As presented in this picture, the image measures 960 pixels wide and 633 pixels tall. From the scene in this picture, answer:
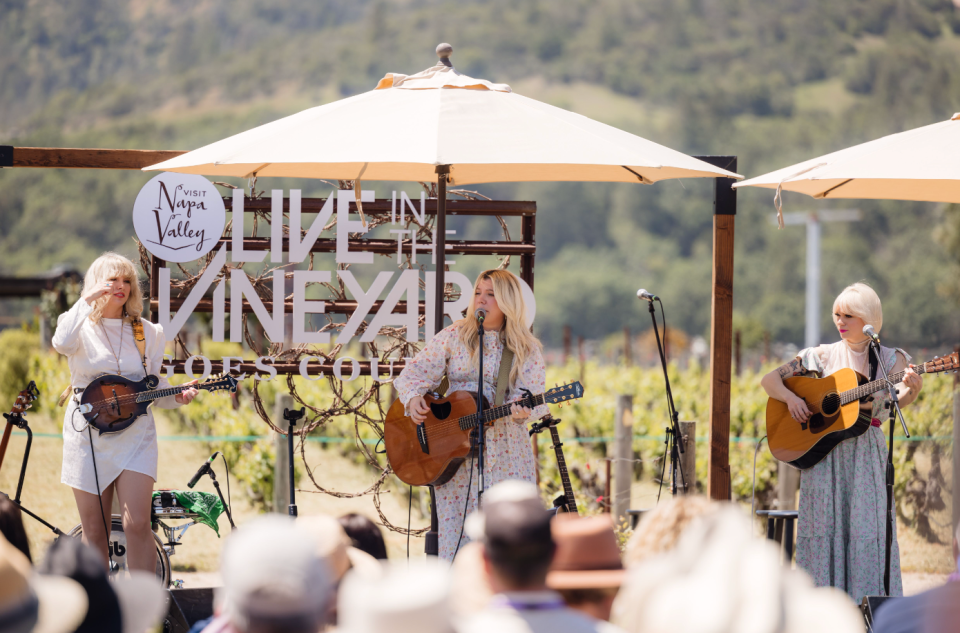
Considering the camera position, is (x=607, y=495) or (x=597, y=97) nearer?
(x=607, y=495)

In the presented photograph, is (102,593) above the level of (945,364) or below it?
below

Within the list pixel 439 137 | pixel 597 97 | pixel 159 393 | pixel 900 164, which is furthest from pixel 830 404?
pixel 597 97

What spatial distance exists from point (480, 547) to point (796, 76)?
407ft

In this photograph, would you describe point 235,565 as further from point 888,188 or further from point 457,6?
point 457,6

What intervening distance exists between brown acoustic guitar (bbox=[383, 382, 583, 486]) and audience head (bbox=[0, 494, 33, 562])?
2105 mm

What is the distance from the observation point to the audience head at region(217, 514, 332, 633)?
2.14 metres

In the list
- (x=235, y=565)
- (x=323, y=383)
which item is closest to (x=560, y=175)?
(x=235, y=565)

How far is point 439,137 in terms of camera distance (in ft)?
13.7

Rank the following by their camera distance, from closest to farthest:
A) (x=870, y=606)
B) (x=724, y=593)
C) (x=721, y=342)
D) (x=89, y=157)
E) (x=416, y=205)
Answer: (x=724, y=593), (x=870, y=606), (x=721, y=342), (x=89, y=157), (x=416, y=205)

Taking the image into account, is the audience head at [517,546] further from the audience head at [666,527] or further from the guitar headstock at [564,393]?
the guitar headstock at [564,393]

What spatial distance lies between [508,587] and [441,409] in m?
2.57

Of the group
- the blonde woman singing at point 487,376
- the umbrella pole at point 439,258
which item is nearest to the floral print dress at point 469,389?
the blonde woman singing at point 487,376

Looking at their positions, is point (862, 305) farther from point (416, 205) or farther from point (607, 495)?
point (607, 495)

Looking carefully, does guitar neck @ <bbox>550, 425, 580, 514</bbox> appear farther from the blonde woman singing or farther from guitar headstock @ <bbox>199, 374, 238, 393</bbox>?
guitar headstock @ <bbox>199, 374, 238, 393</bbox>
